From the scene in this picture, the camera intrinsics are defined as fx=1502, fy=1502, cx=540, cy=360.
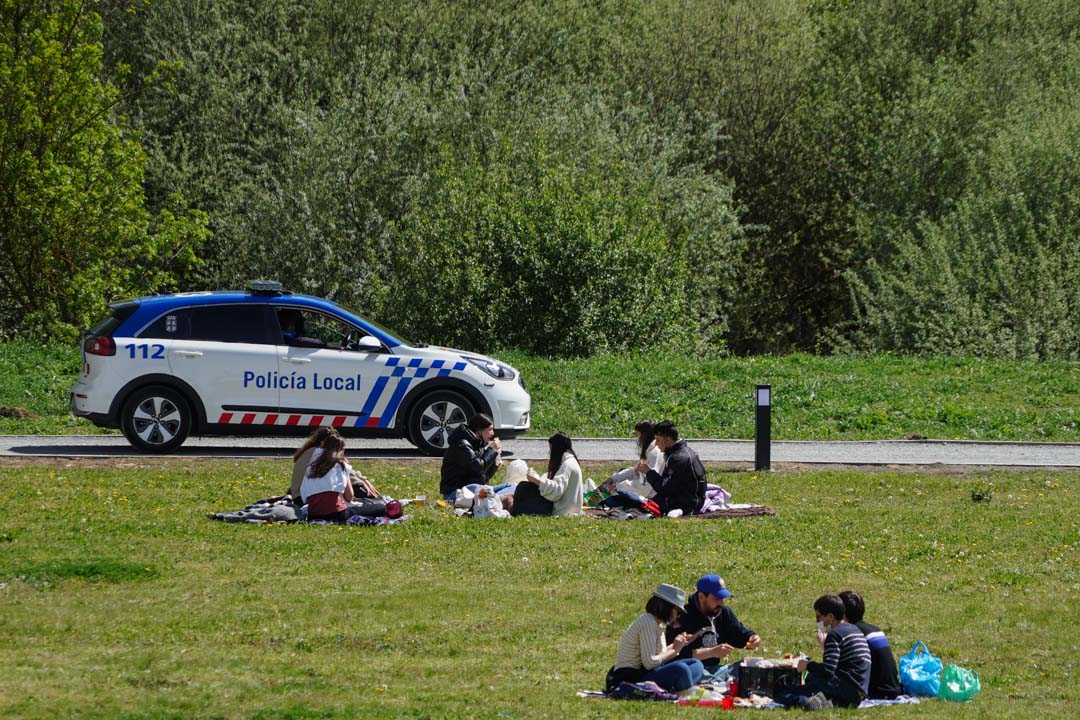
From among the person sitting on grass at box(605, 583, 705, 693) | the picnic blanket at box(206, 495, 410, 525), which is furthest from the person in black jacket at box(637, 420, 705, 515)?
→ the person sitting on grass at box(605, 583, 705, 693)

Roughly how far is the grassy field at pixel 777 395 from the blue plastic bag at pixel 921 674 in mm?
12196

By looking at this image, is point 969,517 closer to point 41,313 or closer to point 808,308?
point 41,313

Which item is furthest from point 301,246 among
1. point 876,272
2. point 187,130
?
point 876,272

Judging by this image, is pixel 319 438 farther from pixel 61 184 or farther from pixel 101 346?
pixel 61 184

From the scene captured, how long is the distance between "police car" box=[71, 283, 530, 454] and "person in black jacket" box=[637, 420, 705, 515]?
13.1 feet

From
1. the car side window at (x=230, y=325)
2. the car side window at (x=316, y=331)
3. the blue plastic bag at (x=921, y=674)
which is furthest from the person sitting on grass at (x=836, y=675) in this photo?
the car side window at (x=230, y=325)

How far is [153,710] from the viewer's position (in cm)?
771

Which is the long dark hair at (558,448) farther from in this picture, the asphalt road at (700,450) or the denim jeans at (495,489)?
the asphalt road at (700,450)

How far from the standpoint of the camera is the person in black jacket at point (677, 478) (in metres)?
14.4

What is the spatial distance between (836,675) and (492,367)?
1019cm

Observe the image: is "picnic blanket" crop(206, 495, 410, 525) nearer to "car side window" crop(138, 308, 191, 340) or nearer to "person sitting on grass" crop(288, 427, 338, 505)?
"person sitting on grass" crop(288, 427, 338, 505)

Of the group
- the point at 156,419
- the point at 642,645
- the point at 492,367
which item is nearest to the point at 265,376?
the point at 156,419

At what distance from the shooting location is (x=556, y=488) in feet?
46.5

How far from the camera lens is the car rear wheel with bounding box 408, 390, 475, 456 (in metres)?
18.2
